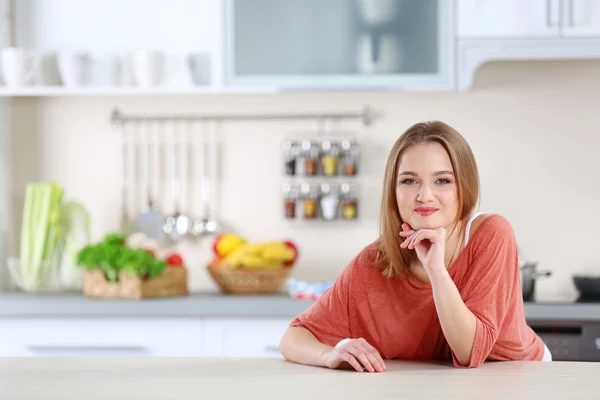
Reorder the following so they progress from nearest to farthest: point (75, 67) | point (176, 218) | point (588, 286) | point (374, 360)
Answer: point (374, 360)
point (588, 286)
point (75, 67)
point (176, 218)

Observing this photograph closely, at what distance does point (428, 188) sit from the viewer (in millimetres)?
1751

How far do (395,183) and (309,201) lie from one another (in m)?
1.62

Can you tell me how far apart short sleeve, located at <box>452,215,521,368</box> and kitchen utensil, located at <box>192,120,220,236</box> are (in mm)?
1872

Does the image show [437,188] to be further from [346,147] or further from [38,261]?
[38,261]

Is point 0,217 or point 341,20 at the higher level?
point 341,20

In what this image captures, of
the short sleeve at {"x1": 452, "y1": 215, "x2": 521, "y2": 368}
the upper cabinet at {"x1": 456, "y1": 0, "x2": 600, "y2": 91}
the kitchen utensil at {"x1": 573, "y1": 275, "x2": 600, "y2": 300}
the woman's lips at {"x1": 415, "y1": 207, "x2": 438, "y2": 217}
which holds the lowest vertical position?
the kitchen utensil at {"x1": 573, "y1": 275, "x2": 600, "y2": 300}

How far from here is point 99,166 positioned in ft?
11.8

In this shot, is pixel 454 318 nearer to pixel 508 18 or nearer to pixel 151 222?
pixel 508 18

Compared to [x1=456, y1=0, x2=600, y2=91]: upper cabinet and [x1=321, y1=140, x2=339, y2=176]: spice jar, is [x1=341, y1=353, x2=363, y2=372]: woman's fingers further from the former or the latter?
[x1=321, y1=140, x2=339, y2=176]: spice jar

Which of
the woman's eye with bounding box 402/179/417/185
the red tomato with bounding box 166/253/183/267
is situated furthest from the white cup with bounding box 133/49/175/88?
the woman's eye with bounding box 402/179/417/185

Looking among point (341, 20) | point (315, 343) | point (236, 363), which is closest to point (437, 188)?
point (315, 343)

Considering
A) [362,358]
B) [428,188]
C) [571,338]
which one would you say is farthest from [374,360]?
[571,338]

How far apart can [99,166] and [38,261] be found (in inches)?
19.9

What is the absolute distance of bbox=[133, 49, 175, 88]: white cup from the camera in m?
3.25
